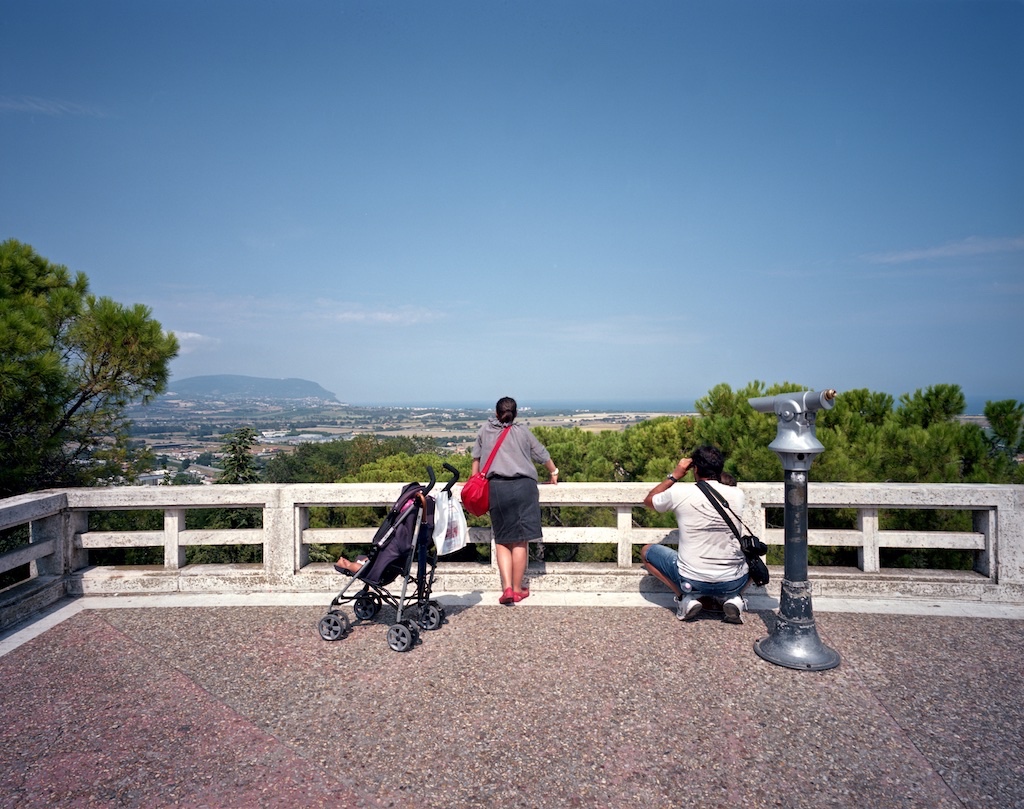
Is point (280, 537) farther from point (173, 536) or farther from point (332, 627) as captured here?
point (332, 627)

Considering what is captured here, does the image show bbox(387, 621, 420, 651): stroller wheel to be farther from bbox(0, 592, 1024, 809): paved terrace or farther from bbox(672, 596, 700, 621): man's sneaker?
bbox(672, 596, 700, 621): man's sneaker

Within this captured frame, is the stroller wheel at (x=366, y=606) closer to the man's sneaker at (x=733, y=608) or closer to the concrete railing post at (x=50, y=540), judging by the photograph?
the man's sneaker at (x=733, y=608)

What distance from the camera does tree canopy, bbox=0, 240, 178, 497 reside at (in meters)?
6.56

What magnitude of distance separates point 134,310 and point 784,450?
7490 mm

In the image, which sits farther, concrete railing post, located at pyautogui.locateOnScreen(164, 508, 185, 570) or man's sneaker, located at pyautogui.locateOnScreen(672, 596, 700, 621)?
concrete railing post, located at pyautogui.locateOnScreen(164, 508, 185, 570)

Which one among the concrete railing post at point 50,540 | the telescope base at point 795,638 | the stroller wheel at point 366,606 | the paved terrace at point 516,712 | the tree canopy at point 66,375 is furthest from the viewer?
the tree canopy at point 66,375

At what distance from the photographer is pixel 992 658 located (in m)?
4.24

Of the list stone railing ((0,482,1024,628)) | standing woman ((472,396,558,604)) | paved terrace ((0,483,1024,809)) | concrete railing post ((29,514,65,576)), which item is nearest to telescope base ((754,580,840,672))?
paved terrace ((0,483,1024,809))

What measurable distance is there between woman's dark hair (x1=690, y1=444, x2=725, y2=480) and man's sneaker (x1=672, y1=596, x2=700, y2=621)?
0.96 meters

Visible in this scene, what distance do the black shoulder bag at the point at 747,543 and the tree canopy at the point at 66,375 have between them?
6.68m

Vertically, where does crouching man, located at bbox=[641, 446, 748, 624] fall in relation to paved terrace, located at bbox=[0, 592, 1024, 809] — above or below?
above

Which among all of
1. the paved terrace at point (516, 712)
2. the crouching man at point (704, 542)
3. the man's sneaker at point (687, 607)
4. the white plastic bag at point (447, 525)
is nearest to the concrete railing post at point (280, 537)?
the paved terrace at point (516, 712)

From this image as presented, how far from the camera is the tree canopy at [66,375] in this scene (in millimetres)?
6559

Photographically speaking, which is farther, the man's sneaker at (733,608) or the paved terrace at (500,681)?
the man's sneaker at (733,608)
